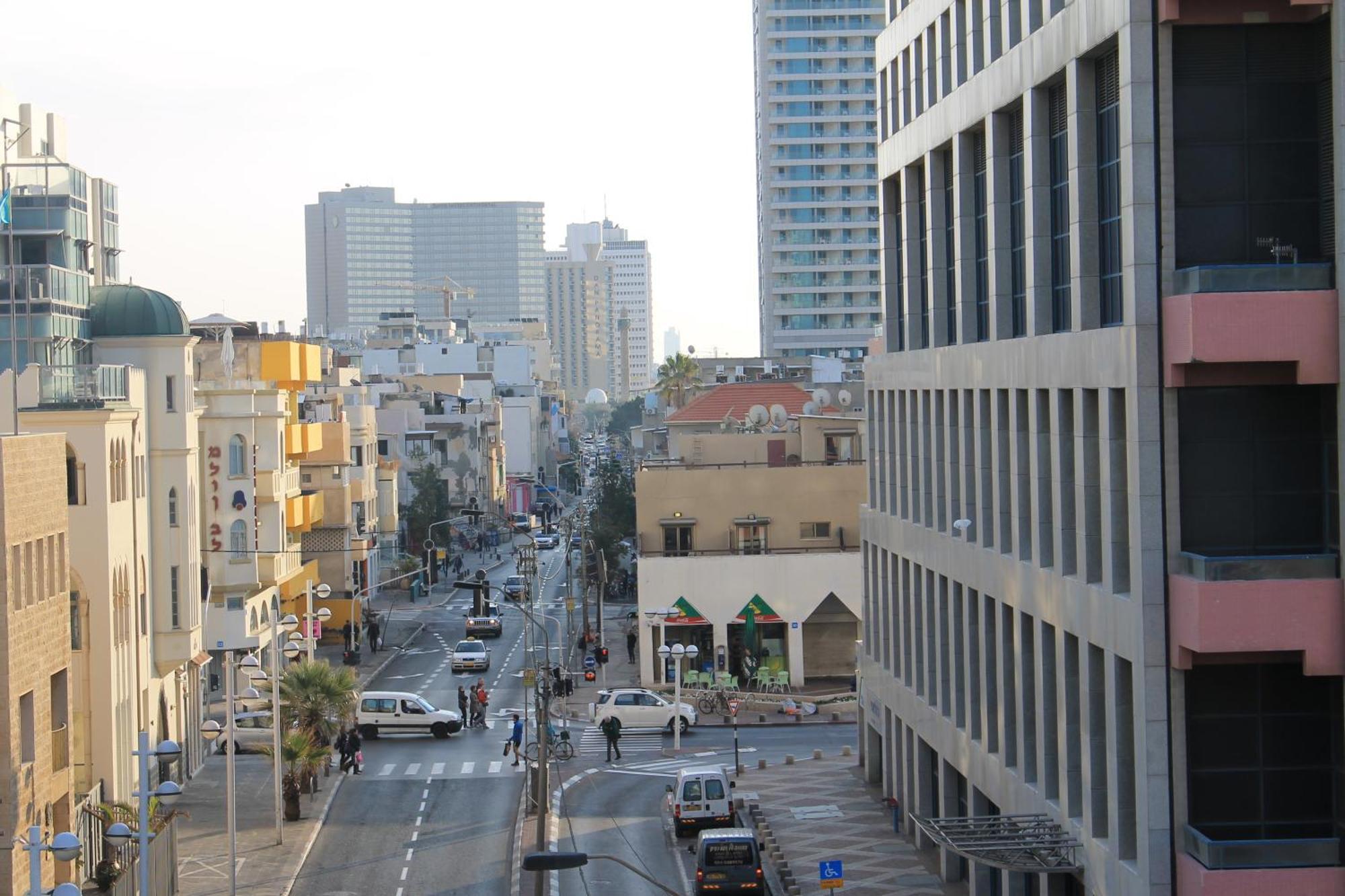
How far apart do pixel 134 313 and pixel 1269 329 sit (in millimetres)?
34265

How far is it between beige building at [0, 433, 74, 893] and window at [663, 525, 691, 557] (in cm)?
3417

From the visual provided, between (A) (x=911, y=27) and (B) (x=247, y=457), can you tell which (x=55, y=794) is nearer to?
(A) (x=911, y=27)

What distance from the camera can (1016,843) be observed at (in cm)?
2742

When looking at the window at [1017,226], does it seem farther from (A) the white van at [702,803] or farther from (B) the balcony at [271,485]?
(B) the balcony at [271,485]

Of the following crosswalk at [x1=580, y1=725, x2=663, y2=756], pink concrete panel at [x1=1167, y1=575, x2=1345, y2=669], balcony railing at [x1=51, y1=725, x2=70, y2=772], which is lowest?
crosswalk at [x1=580, y1=725, x2=663, y2=756]

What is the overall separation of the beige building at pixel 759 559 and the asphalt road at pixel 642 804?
7656 millimetres

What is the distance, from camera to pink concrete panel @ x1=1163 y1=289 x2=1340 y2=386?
22297 mm

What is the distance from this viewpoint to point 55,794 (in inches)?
1348

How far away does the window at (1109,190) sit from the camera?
25.4m

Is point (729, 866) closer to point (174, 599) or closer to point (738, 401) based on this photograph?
point (174, 599)

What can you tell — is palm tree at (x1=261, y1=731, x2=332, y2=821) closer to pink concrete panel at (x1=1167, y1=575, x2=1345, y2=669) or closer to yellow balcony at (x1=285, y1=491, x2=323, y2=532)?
yellow balcony at (x1=285, y1=491, x2=323, y2=532)

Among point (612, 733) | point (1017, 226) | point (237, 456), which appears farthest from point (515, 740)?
point (1017, 226)

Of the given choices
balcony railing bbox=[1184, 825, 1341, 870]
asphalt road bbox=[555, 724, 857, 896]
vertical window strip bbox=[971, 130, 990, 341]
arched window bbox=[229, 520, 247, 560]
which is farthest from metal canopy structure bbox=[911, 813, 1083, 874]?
arched window bbox=[229, 520, 247, 560]

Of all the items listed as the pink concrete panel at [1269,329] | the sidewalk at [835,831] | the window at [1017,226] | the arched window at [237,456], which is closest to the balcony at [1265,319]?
the pink concrete panel at [1269,329]
